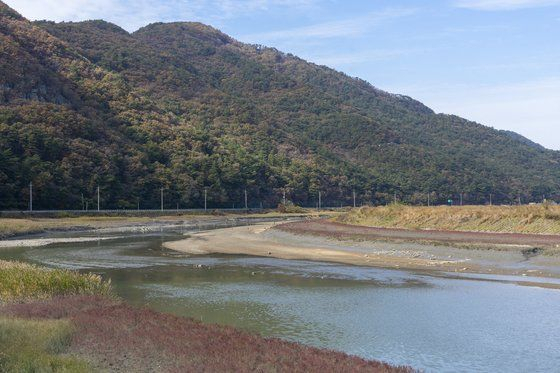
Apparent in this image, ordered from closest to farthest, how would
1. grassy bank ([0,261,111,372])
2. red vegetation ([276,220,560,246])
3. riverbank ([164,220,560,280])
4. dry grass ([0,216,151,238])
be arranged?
grassy bank ([0,261,111,372]) < riverbank ([164,220,560,280]) < red vegetation ([276,220,560,246]) < dry grass ([0,216,151,238])

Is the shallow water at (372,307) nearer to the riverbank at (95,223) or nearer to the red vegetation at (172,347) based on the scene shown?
the red vegetation at (172,347)

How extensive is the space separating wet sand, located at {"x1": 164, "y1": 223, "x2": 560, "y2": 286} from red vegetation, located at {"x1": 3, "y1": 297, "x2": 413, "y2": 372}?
770 inches

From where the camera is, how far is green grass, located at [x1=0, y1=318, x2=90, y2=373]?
12125mm

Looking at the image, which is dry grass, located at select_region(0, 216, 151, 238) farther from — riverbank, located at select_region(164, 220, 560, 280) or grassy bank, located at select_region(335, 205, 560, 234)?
grassy bank, located at select_region(335, 205, 560, 234)

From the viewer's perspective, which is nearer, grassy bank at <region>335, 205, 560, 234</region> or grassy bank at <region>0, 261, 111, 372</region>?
grassy bank at <region>0, 261, 111, 372</region>

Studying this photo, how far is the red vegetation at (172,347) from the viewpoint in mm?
12492

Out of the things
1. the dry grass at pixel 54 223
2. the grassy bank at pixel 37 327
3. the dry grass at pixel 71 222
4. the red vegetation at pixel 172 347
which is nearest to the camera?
the grassy bank at pixel 37 327

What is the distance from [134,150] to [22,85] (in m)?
24.5

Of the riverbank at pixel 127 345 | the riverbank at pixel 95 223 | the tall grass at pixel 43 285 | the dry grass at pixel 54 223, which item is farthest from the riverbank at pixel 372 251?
the riverbank at pixel 95 223

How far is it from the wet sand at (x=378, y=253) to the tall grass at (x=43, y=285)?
62.9 ft

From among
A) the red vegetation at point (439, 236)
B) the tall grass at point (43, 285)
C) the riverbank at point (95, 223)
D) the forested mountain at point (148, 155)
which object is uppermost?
the forested mountain at point (148, 155)

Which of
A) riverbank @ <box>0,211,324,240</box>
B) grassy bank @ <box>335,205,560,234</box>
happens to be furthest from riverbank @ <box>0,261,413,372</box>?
riverbank @ <box>0,211,324,240</box>

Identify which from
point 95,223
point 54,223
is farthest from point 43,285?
point 95,223

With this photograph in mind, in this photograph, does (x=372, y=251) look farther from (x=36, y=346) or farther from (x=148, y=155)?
(x=148, y=155)
